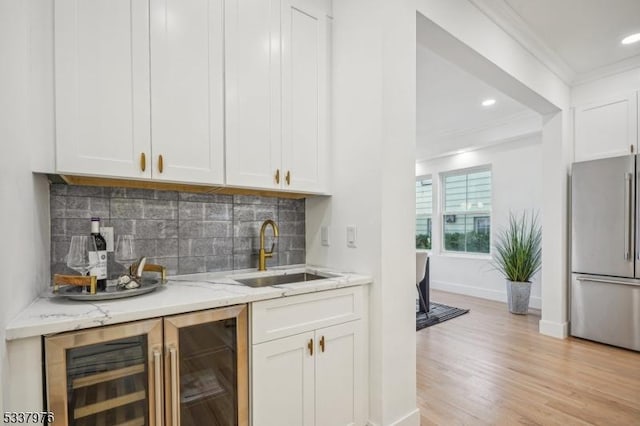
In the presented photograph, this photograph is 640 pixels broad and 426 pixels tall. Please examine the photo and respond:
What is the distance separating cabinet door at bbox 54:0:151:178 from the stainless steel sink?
2.80ft

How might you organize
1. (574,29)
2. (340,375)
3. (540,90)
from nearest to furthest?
(340,375) → (574,29) → (540,90)

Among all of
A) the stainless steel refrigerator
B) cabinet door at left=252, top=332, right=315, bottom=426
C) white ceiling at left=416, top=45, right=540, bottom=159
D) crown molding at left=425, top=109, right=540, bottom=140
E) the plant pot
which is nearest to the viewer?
cabinet door at left=252, top=332, right=315, bottom=426

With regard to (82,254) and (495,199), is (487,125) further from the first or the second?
(82,254)

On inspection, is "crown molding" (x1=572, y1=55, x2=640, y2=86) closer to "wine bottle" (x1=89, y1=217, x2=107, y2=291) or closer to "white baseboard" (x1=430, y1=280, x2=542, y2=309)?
"white baseboard" (x1=430, y1=280, x2=542, y2=309)

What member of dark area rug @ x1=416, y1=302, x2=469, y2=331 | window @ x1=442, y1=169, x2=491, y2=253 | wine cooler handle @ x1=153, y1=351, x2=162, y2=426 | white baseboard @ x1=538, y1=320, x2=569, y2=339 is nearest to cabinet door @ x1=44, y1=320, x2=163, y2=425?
wine cooler handle @ x1=153, y1=351, x2=162, y2=426

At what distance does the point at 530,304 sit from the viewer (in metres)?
4.56

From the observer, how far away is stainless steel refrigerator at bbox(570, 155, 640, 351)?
2.89 metres

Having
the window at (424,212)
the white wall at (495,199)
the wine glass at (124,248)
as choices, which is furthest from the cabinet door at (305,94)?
the window at (424,212)

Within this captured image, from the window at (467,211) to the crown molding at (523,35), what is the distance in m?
2.14

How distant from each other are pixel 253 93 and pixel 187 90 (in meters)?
0.35

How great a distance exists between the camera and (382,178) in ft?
5.74

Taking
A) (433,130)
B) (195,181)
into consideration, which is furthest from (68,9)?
(433,130)

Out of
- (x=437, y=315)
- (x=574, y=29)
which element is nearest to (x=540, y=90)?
(x=574, y=29)

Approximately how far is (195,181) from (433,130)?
4.71 meters
